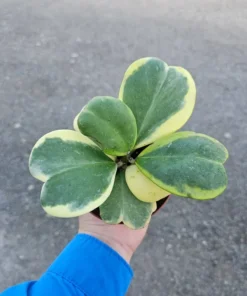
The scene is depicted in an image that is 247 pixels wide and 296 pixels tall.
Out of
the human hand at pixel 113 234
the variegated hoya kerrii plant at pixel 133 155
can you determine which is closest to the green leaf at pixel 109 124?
the variegated hoya kerrii plant at pixel 133 155

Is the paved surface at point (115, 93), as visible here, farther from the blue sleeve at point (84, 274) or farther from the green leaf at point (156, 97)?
→ the green leaf at point (156, 97)

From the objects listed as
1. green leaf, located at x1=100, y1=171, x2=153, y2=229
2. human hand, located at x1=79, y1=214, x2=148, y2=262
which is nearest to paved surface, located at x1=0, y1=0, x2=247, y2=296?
human hand, located at x1=79, y1=214, x2=148, y2=262

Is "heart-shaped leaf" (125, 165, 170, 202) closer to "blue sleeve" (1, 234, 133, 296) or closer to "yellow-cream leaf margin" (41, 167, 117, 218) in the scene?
"yellow-cream leaf margin" (41, 167, 117, 218)

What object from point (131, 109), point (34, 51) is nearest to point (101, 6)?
point (34, 51)

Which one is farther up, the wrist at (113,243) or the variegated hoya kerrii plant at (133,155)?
the variegated hoya kerrii plant at (133,155)

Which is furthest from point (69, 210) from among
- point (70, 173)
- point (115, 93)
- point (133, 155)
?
point (115, 93)

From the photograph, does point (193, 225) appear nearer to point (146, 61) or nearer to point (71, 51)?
point (146, 61)
